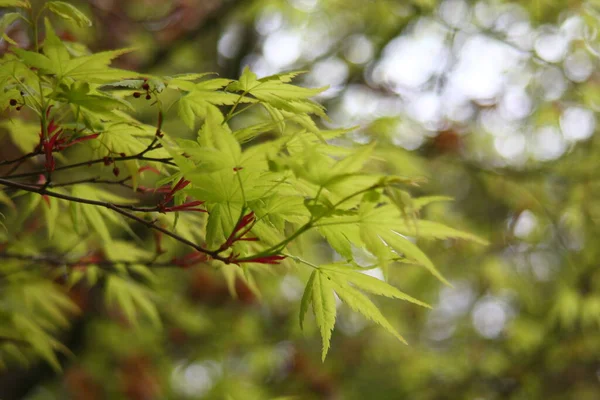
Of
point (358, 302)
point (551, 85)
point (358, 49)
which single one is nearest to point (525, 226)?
point (551, 85)

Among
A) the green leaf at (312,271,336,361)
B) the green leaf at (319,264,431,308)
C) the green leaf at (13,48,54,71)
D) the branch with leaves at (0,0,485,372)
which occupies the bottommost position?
the green leaf at (312,271,336,361)

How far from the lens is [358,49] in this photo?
10.0ft

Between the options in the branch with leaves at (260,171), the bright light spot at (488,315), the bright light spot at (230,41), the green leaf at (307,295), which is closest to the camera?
the branch with leaves at (260,171)

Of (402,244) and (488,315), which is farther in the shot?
(488,315)

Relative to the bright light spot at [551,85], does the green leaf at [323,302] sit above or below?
above

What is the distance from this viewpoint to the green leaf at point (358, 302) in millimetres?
653

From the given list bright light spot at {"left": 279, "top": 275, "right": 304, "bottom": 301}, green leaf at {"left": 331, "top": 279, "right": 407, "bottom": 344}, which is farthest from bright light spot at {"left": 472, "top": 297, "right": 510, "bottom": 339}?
green leaf at {"left": 331, "top": 279, "right": 407, "bottom": 344}

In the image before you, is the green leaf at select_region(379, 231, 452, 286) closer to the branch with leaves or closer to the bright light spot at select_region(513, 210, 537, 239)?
the branch with leaves

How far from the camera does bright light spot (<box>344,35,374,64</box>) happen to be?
2.93 meters

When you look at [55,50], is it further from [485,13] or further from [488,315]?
[488,315]

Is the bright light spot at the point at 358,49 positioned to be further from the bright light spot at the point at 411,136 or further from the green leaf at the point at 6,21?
the green leaf at the point at 6,21

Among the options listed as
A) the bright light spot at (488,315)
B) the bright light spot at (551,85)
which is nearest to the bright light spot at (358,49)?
the bright light spot at (551,85)

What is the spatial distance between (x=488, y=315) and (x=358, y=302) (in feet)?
12.6

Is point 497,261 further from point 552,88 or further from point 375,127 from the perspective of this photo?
point 375,127
